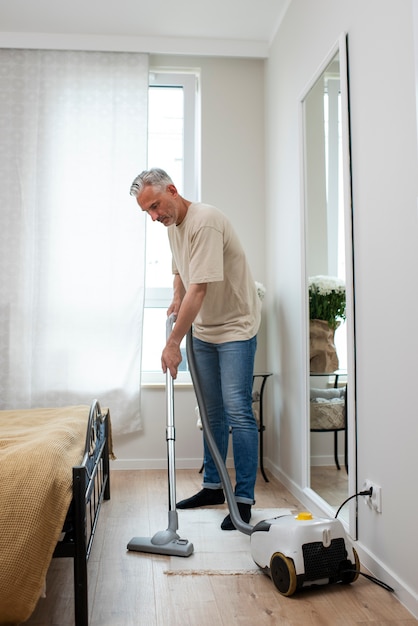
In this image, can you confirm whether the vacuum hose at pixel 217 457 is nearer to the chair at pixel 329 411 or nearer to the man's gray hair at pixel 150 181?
the chair at pixel 329 411

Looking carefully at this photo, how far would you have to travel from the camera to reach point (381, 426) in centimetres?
200

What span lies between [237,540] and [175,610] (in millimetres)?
621

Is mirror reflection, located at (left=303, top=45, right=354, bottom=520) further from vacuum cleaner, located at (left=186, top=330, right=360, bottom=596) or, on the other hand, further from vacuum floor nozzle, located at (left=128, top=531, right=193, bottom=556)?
vacuum floor nozzle, located at (left=128, top=531, right=193, bottom=556)

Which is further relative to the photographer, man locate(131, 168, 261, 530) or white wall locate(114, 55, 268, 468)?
white wall locate(114, 55, 268, 468)

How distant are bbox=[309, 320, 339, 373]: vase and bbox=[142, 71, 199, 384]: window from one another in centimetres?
129

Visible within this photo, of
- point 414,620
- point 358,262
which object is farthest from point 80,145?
point 414,620

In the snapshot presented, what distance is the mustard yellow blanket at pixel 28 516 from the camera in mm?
1451

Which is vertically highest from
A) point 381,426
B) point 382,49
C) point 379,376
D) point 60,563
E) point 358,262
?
point 382,49

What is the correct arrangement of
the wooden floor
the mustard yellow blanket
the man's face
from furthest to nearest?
1. the man's face
2. the wooden floor
3. the mustard yellow blanket

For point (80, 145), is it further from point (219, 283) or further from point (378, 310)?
point (378, 310)

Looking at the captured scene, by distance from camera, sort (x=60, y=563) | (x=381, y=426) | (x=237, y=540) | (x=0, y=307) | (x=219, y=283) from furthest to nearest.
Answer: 1. (x=0, y=307)
2. (x=219, y=283)
3. (x=237, y=540)
4. (x=60, y=563)
5. (x=381, y=426)

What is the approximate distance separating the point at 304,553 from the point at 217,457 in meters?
0.66

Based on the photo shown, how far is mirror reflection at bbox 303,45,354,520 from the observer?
2361mm

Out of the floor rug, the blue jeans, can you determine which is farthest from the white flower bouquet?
the floor rug
